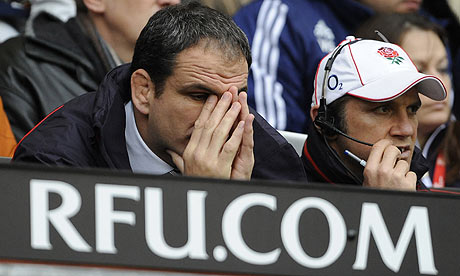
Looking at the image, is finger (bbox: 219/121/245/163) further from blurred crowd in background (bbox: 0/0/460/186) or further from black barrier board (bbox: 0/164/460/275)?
blurred crowd in background (bbox: 0/0/460/186)

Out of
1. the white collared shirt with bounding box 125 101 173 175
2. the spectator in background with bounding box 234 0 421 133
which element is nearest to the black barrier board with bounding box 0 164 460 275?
the white collared shirt with bounding box 125 101 173 175

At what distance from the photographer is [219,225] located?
71.4 inches

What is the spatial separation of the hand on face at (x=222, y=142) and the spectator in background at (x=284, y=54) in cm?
139

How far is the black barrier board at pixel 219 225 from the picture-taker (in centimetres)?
174

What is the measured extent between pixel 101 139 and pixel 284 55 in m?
1.76

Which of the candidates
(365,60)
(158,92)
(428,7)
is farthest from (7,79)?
(428,7)

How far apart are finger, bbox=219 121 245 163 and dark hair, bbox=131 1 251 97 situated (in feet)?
0.92

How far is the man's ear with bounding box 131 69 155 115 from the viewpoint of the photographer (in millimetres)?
2859

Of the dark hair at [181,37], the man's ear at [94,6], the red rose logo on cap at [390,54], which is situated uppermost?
the dark hair at [181,37]

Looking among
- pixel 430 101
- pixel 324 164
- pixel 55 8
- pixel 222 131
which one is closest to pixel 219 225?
pixel 222 131

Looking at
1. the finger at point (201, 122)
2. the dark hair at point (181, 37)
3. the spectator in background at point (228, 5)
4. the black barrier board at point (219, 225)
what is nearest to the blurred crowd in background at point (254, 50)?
the spectator in background at point (228, 5)

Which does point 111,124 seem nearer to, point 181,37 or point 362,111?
point 181,37

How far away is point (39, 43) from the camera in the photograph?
384 centimetres

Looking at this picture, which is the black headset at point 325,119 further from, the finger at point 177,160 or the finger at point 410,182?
the finger at point 177,160
